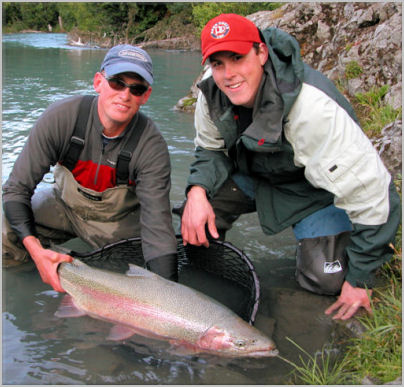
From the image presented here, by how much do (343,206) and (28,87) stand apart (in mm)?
12961

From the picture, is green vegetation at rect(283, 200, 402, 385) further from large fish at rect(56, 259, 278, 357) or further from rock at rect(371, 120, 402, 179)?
rock at rect(371, 120, 402, 179)

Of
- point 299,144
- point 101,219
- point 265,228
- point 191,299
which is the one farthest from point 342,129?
point 101,219

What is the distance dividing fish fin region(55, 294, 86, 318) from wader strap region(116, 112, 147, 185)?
1.10 meters

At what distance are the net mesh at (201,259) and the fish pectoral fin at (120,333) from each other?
2.63 feet

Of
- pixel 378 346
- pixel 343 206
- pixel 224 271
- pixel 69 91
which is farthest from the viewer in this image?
pixel 69 91

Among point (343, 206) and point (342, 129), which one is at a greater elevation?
point (342, 129)

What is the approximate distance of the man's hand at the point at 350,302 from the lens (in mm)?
3077

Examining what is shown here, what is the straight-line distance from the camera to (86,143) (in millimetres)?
3604

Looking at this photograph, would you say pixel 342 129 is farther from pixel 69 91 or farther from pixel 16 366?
pixel 69 91

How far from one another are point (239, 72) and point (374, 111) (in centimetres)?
342

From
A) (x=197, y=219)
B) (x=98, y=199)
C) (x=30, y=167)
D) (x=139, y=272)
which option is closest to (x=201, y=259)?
(x=197, y=219)

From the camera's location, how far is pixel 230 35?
9.55ft

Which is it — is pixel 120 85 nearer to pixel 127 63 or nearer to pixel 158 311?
pixel 127 63

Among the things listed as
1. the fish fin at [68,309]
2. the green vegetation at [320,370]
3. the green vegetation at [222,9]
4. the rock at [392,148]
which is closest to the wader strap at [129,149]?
the fish fin at [68,309]
